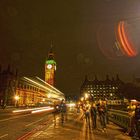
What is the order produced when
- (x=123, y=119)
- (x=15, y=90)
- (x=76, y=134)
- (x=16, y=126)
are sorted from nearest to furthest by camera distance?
(x=76, y=134), (x=16, y=126), (x=123, y=119), (x=15, y=90)

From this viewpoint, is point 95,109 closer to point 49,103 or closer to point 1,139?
point 1,139

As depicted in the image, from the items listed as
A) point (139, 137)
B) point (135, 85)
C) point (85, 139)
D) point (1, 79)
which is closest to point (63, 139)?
point (85, 139)

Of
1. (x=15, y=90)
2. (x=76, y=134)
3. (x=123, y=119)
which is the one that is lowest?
(x=76, y=134)

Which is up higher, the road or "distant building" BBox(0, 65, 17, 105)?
"distant building" BBox(0, 65, 17, 105)

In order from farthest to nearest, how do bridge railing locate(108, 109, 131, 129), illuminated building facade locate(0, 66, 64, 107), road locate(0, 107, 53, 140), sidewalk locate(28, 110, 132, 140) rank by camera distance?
illuminated building facade locate(0, 66, 64, 107) → bridge railing locate(108, 109, 131, 129) → road locate(0, 107, 53, 140) → sidewalk locate(28, 110, 132, 140)

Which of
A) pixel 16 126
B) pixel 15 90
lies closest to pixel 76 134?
pixel 16 126

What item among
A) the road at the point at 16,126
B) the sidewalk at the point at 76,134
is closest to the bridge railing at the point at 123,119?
the sidewalk at the point at 76,134

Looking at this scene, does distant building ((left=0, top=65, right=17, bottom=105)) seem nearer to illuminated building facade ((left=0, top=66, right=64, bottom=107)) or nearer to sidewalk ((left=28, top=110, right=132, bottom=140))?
illuminated building facade ((left=0, top=66, right=64, bottom=107))

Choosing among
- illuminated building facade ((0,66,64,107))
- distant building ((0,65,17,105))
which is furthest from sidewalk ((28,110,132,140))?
distant building ((0,65,17,105))

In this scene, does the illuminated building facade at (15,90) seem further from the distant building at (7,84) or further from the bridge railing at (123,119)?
the bridge railing at (123,119)

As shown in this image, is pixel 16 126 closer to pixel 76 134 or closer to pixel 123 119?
pixel 76 134

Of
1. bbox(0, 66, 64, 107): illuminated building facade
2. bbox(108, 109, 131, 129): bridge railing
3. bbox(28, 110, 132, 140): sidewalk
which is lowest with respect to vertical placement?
bbox(28, 110, 132, 140): sidewalk

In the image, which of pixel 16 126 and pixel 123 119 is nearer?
pixel 16 126

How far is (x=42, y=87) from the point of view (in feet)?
220
